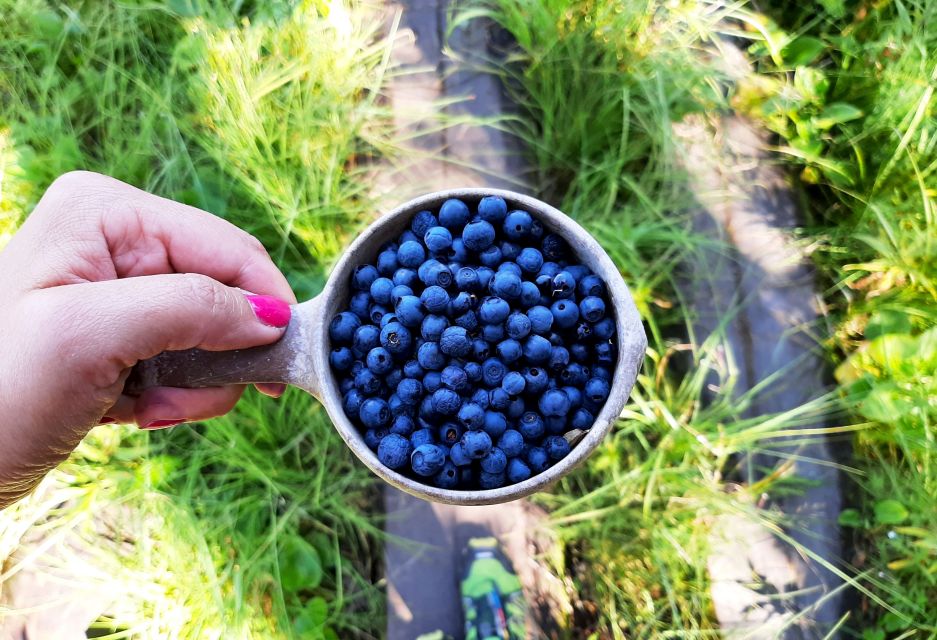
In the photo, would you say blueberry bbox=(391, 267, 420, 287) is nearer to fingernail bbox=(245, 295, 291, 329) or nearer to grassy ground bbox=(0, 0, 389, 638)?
fingernail bbox=(245, 295, 291, 329)

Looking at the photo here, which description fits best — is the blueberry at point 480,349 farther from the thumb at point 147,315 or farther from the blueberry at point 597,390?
the thumb at point 147,315

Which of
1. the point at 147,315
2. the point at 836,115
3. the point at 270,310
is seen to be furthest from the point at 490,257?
the point at 836,115

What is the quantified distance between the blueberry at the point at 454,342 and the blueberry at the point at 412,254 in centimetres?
14

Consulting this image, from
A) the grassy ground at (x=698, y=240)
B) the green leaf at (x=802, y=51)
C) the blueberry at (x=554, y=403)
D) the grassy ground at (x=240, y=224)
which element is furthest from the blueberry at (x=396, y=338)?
the green leaf at (x=802, y=51)

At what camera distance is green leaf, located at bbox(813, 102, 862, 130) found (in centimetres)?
157

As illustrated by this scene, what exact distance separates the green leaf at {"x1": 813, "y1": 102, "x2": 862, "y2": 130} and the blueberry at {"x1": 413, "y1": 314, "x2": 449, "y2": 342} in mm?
1278

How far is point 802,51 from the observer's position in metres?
1.65

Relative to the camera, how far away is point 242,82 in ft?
4.92

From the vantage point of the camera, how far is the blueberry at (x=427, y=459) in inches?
34.4

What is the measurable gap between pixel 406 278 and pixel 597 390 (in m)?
0.32

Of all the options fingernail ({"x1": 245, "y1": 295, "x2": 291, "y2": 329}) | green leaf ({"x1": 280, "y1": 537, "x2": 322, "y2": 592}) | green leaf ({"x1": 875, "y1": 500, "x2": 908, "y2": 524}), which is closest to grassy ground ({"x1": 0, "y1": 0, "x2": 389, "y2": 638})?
green leaf ({"x1": 280, "y1": 537, "x2": 322, "y2": 592})

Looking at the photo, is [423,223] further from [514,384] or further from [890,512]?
[890,512]

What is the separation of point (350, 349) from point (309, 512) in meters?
0.74

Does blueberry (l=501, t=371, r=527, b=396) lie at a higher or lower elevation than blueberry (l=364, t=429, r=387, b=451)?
higher
